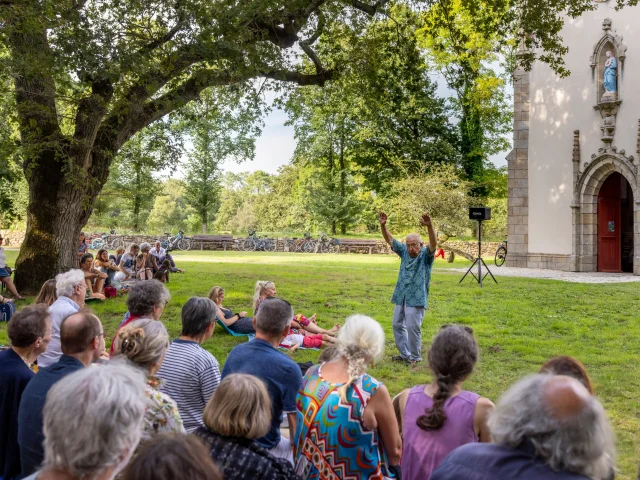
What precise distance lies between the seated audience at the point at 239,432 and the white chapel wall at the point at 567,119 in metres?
17.8

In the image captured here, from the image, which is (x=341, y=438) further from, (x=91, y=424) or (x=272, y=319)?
(x=91, y=424)

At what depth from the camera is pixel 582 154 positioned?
1856cm

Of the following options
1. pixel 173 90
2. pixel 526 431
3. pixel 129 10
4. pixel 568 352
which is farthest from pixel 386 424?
pixel 173 90

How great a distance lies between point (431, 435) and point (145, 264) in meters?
12.1

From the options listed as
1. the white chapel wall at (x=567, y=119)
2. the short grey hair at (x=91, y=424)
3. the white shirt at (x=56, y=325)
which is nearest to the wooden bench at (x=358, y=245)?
the white chapel wall at (x=567, y=119)

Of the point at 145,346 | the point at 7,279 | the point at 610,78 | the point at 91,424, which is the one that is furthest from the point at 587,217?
the point at 91,424

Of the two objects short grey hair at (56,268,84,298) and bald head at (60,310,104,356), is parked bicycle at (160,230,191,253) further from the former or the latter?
bald head at (60,310,104,356)

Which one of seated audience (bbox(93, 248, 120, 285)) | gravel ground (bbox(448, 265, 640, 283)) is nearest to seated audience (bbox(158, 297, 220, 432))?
seated audience (bbox(93, 248, 120, 285))

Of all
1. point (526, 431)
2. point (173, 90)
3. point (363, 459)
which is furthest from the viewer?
point (173, 90)

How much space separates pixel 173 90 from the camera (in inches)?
432

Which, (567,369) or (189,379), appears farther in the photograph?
(189,379)

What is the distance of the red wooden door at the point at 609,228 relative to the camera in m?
18.7

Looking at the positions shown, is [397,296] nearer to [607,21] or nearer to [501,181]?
[607,21]

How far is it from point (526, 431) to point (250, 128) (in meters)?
12.3
